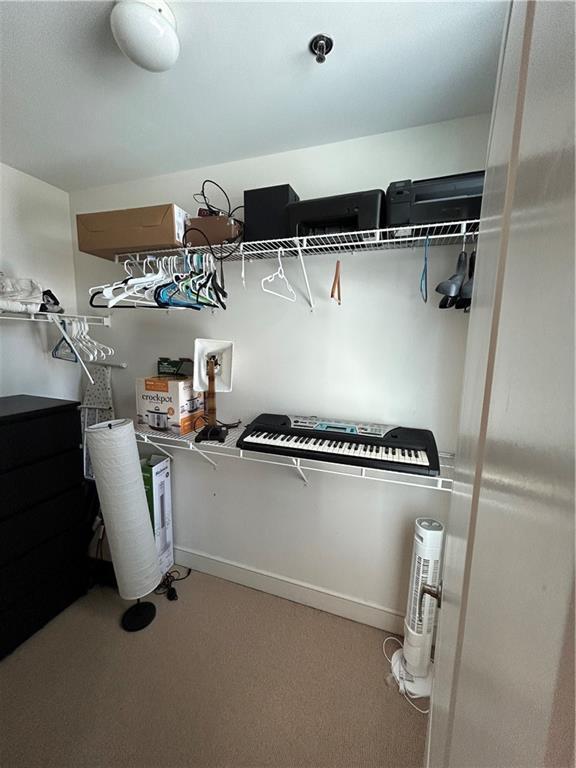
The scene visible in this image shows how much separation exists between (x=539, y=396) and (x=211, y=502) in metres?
2.00

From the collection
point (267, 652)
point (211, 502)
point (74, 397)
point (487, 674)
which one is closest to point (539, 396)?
point (487, 674)

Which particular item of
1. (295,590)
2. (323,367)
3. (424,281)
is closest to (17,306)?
(323,367)

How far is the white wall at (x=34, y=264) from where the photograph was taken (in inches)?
66.6

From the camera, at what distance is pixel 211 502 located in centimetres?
190

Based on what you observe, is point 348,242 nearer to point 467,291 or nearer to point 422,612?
point 467,291

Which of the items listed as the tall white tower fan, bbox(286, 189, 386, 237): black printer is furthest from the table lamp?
the tall white tower fan

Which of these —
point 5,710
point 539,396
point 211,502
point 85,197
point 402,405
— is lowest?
point 5,710

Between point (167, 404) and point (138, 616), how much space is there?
1151 millimetres

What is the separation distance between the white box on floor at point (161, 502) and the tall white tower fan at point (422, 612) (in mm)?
1407

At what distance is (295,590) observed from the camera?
68.3 inches

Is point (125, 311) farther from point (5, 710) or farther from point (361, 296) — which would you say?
point (5, 710)

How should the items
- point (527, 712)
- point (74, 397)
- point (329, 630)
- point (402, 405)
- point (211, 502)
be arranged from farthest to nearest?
point (74, 397) < point (211, 502) < point (329, 630) < point (402, 405) < point (527, 712)

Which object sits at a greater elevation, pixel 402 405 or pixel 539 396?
pixel 539 396

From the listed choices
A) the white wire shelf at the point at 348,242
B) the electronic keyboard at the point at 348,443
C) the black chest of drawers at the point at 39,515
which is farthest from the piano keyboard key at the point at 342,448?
the black chest of drawers at the point at 39,515
